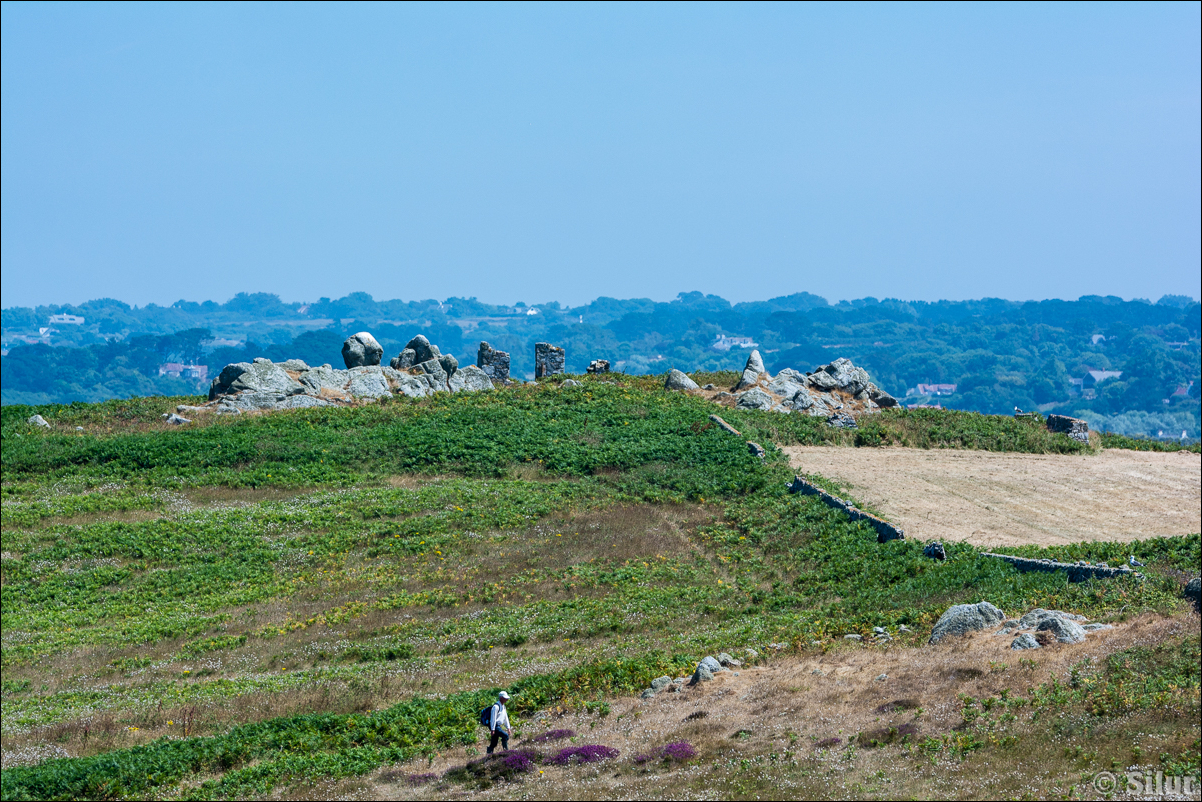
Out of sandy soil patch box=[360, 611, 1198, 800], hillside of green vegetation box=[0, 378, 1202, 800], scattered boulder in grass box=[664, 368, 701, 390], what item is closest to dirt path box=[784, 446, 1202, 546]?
hillside of green vegetation box=[0, 378, 1202, 800]

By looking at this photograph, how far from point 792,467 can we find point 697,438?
5.08m

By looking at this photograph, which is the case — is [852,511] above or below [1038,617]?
below

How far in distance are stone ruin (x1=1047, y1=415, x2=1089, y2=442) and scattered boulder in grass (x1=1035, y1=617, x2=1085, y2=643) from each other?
30.7 meters

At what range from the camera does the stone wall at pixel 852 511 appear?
3008cm

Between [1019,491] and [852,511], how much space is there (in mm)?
8960

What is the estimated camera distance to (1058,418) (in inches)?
1921

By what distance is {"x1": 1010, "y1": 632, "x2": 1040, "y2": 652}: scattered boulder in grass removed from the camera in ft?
62.7

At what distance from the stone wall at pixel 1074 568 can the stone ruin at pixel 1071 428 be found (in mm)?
24169

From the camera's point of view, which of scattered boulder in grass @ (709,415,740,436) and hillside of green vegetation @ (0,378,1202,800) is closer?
hillside of green vegetation @ (0,378,1202,800)

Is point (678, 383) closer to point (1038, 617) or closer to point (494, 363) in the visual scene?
point (494, 363)

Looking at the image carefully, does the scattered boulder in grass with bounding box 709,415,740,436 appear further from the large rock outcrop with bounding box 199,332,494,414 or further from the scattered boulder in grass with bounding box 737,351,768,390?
the large rock outcrop with bounding box 199,332,494,414

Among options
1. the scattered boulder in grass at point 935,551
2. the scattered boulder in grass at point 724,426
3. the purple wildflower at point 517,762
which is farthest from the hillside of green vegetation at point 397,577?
the purple wildflower at point 517,762

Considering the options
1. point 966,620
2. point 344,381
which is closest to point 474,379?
point 344,381

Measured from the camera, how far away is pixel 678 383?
180ft
